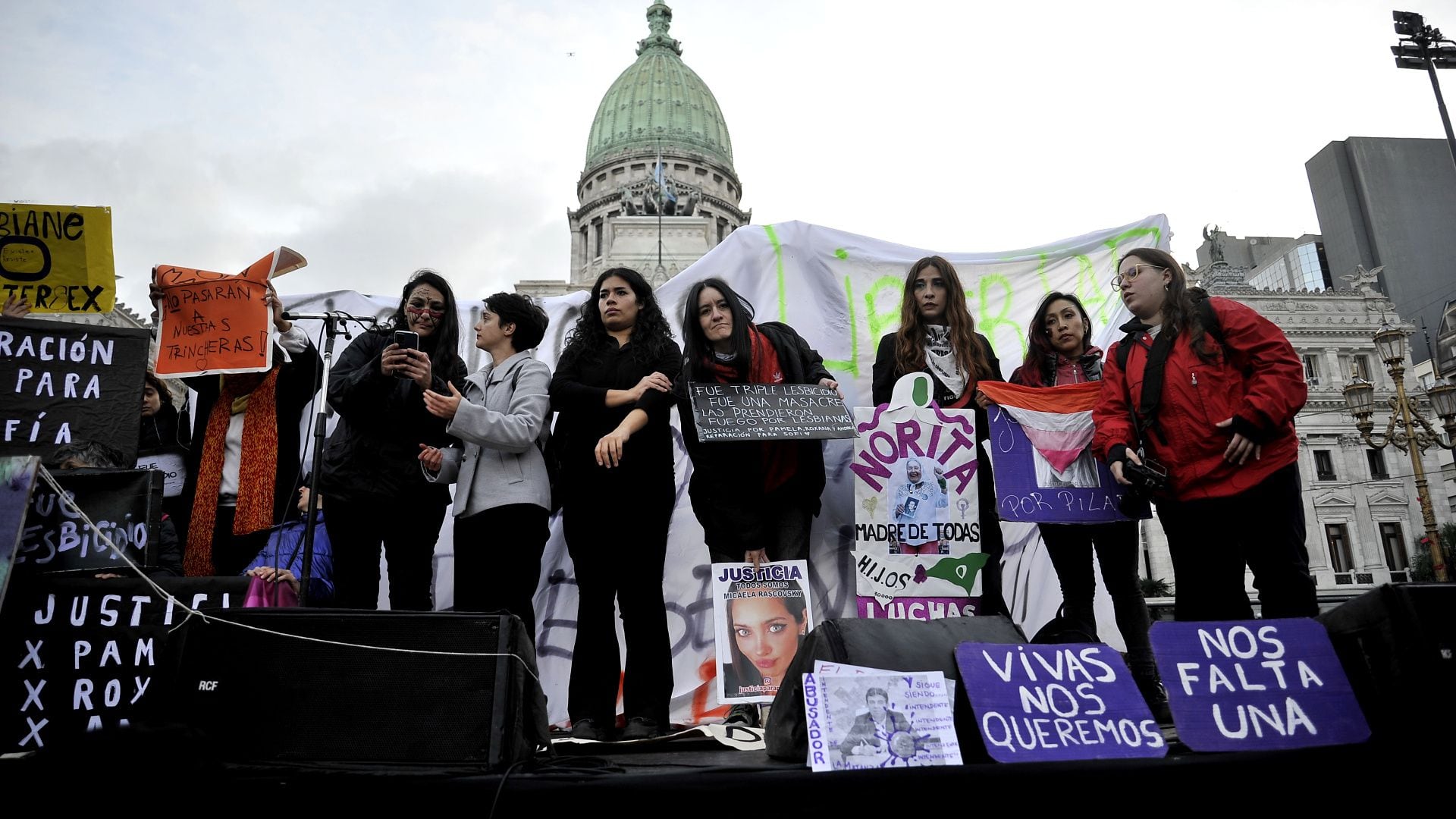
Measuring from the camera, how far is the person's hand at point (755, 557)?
14.4ft

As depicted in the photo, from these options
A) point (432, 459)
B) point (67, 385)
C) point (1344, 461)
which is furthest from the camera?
point (1344, 461)

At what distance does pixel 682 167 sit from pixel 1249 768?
67002 mm

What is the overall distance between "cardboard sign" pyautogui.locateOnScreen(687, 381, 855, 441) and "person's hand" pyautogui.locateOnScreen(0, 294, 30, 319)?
3036 millimetres

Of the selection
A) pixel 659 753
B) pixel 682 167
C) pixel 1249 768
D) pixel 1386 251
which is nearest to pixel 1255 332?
pixel 1249 768

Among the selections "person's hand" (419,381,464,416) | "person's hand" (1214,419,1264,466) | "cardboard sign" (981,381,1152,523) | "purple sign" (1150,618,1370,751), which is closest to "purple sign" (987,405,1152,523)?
"cardboard sign" (981,381,1152,523)

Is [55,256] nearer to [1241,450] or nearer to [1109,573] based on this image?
[1109,573]

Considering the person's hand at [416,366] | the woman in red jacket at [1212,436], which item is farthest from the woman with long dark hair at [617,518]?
the woman in red jacket at [1212,436]

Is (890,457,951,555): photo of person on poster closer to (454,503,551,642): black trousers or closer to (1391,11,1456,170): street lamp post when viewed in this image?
(454,503,551,642): black trousers

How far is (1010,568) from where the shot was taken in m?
5.81

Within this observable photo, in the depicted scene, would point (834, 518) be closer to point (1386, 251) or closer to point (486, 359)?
point (486, 359)

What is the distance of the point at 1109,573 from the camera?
4.49m

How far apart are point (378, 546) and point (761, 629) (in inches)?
73.5

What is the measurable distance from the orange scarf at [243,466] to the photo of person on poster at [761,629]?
2.55m

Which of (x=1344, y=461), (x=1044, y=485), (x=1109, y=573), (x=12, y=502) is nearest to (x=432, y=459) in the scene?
(x=12, y=502)
